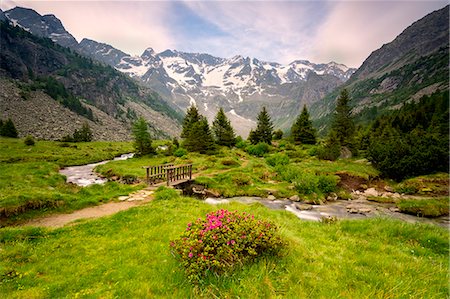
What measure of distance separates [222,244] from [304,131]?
64.6 meters

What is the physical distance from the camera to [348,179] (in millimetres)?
32781

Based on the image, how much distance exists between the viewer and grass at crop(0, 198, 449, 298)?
234 inches

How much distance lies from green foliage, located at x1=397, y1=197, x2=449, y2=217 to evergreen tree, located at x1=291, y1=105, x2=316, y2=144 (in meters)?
42.7

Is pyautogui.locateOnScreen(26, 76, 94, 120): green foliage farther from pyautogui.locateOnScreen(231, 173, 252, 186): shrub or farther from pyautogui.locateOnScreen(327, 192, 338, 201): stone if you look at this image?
pyautogui.locateOnScreen(327, 192, 338, 201): stone

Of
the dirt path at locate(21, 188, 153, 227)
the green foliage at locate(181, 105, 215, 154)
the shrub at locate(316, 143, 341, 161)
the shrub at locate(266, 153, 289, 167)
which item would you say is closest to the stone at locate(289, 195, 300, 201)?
the shrub at locate(266, 153, 289, 167)

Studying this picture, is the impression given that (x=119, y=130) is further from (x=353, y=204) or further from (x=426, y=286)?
(x=426, y=286)

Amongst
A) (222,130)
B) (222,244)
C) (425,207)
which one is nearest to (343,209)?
(425,207)

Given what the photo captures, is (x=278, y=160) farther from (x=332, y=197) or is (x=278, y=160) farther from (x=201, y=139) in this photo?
(x=201, y=139)

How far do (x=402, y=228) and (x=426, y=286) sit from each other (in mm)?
6790

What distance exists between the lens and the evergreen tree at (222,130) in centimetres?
6175

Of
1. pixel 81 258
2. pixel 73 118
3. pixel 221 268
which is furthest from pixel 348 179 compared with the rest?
pixel 73 118

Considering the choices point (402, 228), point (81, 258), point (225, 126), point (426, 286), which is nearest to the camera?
point (426, 286)

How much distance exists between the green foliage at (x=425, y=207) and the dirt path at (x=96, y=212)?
2544 cm

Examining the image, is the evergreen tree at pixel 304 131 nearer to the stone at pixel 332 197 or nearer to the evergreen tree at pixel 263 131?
the evergreen tree at pixel 263 131
